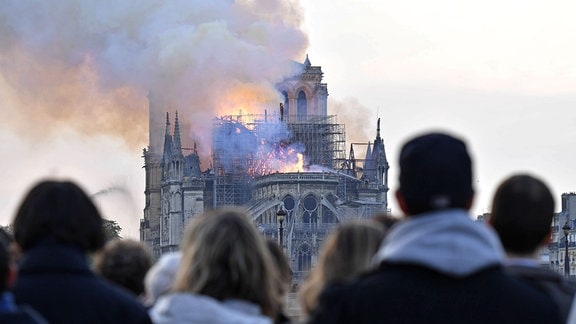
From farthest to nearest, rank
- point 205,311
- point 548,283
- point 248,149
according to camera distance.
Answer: point 248,149 → point 548,283 → point 205,311

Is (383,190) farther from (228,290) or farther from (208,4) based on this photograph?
(228,290)

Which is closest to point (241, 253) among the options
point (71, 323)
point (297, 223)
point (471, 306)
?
point (71, 323)

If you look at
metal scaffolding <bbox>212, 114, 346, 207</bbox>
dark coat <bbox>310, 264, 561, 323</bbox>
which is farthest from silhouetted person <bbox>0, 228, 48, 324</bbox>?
metal scaffolding <bbox>212, 114, 346, 207</bbox>

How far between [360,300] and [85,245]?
2.21 metres

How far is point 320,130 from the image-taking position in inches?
5497

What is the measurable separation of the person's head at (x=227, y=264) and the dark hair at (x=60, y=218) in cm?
57

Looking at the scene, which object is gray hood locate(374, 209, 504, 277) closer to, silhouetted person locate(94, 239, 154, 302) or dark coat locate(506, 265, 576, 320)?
dark coat locate(506, 265, 576, 320)

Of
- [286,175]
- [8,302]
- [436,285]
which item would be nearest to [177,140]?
[286,175]

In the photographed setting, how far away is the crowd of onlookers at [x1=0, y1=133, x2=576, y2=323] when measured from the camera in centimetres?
1048

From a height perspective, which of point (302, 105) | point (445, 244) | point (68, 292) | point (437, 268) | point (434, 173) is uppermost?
point (302, 105)

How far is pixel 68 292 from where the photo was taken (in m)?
11.8

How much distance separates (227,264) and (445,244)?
1.76 meters

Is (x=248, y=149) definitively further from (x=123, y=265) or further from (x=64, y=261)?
(x=64, y=261)

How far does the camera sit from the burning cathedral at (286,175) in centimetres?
13125
